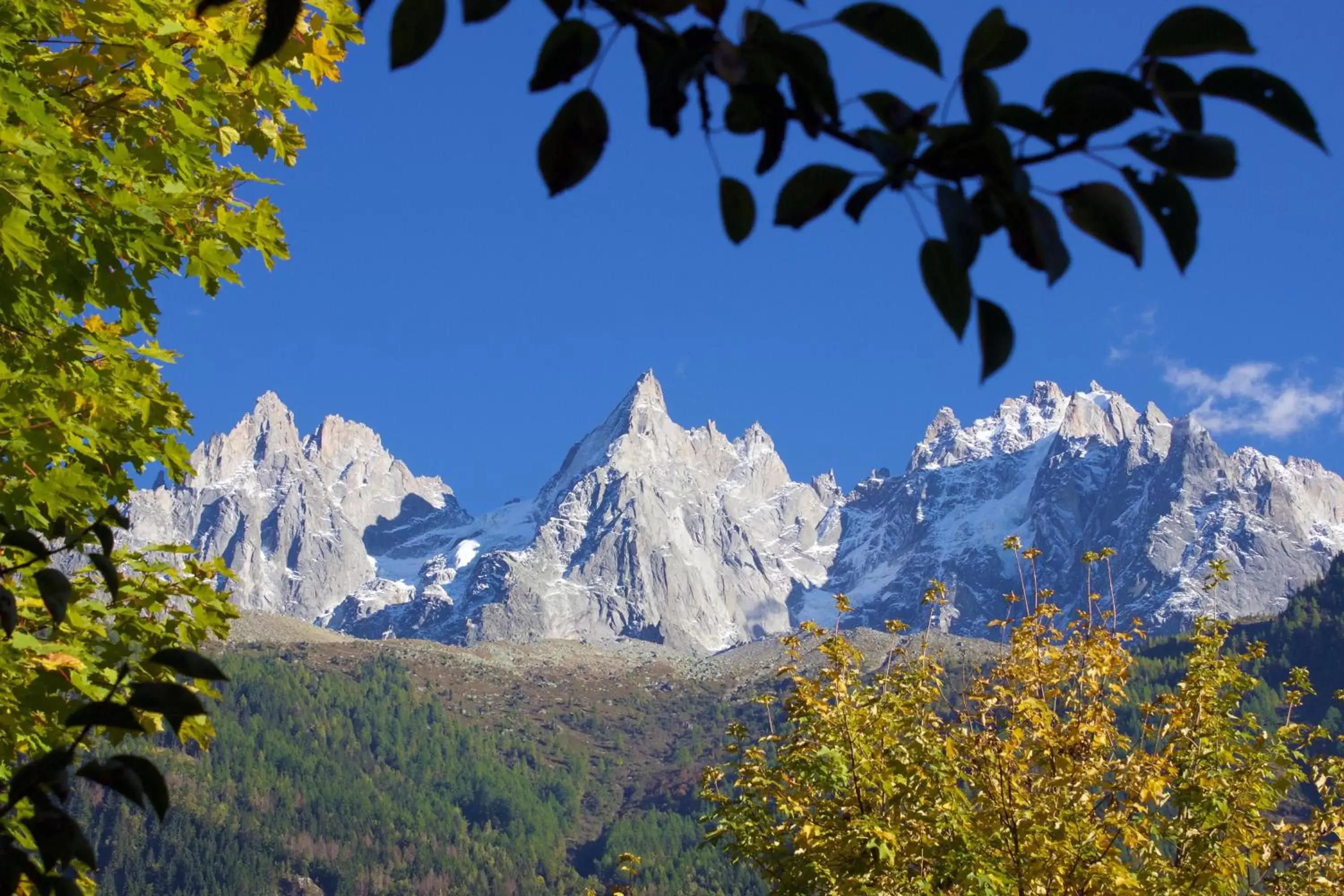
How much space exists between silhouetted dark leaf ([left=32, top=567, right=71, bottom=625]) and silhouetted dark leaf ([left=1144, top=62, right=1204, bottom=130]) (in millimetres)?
1855

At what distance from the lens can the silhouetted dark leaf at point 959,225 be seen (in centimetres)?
111

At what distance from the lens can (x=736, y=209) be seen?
1331 millimetres

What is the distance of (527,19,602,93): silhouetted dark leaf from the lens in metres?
1.24

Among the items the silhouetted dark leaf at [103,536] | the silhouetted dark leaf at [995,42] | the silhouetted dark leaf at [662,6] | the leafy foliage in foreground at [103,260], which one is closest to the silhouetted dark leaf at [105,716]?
the silhouetted dark leaf at [103,536]

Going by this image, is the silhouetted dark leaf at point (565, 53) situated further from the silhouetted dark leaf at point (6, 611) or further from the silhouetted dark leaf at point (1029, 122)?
the silhouetted dark leaf at point (6, 611)

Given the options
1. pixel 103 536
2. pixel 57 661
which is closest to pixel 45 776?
pixel 103 536

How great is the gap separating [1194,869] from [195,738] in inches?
303

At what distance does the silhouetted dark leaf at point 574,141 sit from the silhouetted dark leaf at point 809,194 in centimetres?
21

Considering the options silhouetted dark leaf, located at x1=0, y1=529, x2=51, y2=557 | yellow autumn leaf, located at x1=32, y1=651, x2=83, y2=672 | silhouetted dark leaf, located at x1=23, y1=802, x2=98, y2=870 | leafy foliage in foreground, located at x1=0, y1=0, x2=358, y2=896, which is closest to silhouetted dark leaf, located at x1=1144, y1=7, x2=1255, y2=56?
silhouetted dark leaf, located at x1=23, y1=802, x2=98, y2=870

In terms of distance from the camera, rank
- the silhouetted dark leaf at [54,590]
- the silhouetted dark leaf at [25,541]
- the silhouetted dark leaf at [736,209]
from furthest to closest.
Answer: the silhouetted dark leaf at [25,541] < the silhouetted dark leaf at [54,590] < the silhouetted dark leaf at [736,209]

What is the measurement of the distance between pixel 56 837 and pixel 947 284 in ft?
5.91


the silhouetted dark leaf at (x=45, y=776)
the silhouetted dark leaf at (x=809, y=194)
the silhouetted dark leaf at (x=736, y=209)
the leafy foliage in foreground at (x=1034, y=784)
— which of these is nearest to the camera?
the silhouetted dark leaf at (x=809, y=194)

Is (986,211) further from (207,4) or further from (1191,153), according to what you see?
(207,4)

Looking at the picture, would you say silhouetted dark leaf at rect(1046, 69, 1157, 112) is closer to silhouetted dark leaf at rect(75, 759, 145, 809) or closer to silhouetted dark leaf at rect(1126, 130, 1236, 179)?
silhouetted dark leaf at rect(1126, 130, 1236, 179)
